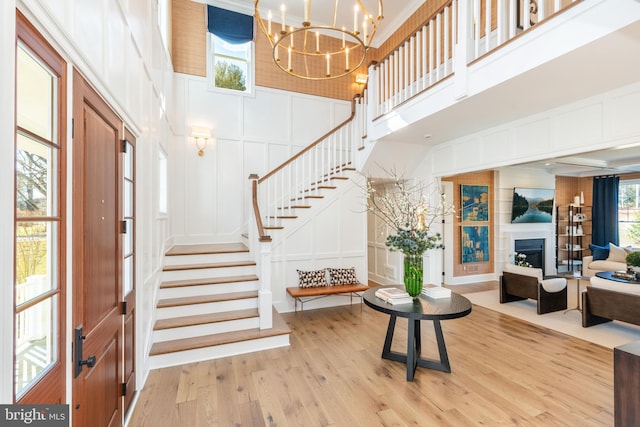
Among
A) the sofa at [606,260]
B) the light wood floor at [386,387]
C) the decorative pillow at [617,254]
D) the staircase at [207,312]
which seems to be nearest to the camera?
the light wood floor at [386,387]

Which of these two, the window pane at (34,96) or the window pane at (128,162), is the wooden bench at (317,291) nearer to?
the window pane at (128,162)

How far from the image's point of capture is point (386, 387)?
9.19ft

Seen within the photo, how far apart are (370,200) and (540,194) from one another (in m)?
4.73

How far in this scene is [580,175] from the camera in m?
7.99

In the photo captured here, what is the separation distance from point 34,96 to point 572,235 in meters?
10.6

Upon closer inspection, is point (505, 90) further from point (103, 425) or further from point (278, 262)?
point (103, 425)

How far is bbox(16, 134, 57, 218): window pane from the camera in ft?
3.52

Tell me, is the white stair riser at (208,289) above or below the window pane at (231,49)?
below

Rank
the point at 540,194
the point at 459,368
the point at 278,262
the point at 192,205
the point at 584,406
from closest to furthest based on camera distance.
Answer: the point at 584,406 → the point at 459,368 → the point at 278,262 → the point at 192,205 → the point at 540,194

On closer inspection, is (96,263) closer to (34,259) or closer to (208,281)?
(34,259)

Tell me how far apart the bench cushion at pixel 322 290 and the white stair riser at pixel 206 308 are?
2.87ft

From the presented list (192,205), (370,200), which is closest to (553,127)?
(370,200)

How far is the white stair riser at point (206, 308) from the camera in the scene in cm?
358

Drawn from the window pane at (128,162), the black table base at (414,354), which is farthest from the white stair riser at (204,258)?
the black table base at (414,354)
